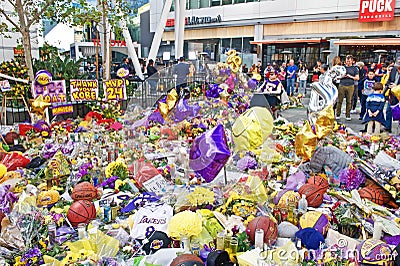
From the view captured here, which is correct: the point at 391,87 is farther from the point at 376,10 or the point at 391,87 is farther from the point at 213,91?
the point at 376,10

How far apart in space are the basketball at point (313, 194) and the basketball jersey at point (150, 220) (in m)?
1.16

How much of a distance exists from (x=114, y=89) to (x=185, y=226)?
16.1 feet

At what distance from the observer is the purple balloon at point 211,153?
10.2 ft

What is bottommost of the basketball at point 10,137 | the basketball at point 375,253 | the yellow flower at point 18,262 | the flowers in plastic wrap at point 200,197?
the yellow flower at point 18,262

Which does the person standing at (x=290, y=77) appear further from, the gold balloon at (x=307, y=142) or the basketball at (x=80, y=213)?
the basketball at (x=80, y=213)

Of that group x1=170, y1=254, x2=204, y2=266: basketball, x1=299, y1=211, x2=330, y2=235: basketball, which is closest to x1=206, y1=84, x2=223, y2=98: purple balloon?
x1=299, y1=211, x2=330, y2=235: basketball

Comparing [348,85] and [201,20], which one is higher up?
[201,20]

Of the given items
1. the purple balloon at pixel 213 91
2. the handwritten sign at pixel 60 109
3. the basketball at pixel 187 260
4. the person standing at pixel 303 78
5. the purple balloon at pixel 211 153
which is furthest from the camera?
the person standing at pixel 303 78

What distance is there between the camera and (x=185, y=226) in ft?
8.57

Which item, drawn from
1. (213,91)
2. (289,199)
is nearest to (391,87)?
(213,91)

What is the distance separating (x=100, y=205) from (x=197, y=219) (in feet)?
3.67

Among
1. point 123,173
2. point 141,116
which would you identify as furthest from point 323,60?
point 123,173

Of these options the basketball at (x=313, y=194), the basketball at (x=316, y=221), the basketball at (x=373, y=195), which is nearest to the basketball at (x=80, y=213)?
the basketball at (x=316, y=221)

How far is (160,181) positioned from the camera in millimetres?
3646
